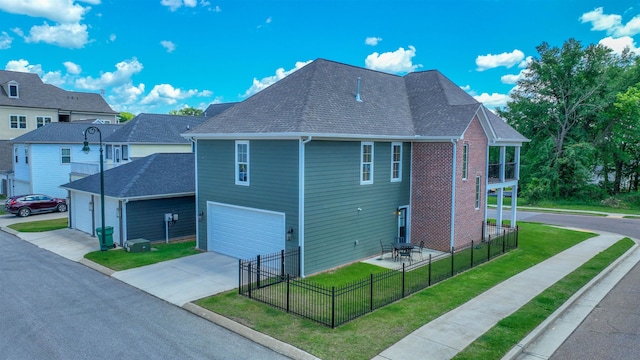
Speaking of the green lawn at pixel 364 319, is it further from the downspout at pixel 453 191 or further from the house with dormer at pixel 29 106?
the house with dormer at pixel 29 106

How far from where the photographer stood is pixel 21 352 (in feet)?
29.8

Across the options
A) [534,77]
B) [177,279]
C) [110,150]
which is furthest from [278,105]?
[534,77]

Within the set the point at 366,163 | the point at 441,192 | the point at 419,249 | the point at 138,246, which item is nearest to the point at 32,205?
the point at 138,246

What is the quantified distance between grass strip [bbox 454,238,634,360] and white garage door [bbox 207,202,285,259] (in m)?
7.88

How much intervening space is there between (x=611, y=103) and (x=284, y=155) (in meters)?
36.9

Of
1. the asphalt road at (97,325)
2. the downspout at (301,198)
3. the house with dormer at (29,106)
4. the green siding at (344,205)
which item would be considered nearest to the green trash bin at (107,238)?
the asphalt road at (97,325)

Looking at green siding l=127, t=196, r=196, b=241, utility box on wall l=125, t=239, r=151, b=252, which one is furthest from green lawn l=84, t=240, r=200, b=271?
green siding l=127, t=196, r=196, b=241

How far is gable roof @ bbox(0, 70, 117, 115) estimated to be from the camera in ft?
143

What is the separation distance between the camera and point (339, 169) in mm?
15836

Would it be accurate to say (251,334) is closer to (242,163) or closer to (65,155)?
(242,163)

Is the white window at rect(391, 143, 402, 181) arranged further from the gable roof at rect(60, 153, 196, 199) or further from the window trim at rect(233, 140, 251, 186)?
the gable roof at rect(60, 153, 196, 199)

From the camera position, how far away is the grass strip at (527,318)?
912 cm

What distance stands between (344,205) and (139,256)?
8788mm

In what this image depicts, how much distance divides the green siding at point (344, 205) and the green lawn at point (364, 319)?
1.25 metres
